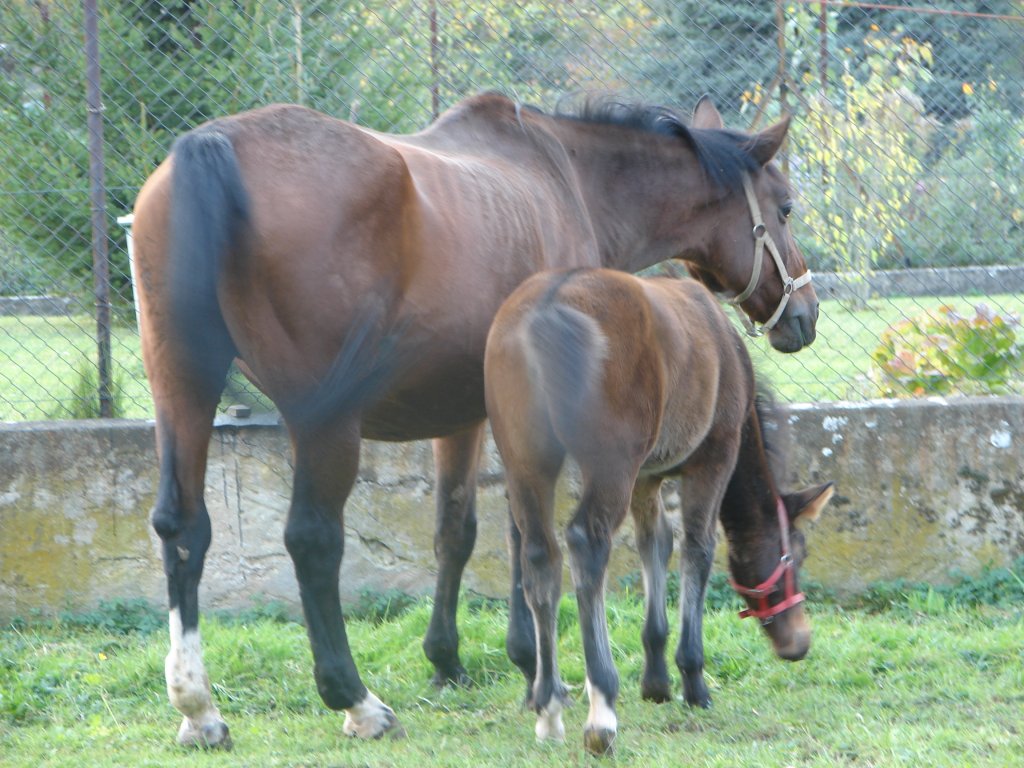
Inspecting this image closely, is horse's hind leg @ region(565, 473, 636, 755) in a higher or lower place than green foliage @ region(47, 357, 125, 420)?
higher

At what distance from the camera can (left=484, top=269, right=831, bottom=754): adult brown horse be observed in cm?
343

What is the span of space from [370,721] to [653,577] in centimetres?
112

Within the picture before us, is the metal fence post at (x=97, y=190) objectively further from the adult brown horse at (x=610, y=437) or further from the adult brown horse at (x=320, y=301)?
the adult brown horse at (x=610, y=437)

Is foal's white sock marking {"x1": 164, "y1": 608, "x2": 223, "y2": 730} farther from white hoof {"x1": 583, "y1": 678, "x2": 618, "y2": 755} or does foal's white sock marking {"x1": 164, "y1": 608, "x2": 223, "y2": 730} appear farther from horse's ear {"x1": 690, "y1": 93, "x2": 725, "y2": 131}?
horse's ear {"x1": 690, "y1": 93, "x2": 725, "y2": 131}

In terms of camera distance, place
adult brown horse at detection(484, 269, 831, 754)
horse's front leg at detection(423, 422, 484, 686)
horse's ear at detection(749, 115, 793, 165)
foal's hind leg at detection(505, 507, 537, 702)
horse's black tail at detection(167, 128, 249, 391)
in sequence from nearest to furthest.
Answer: horse's black tail at detection(167, 128, 249, 391) → adult brown horse at detection(484, 269, 831, 754) → foal's hind leg at detection(505, 507, 537, 702) → horse's front leg at detection(423, 422, 484, 686) → horse's ear at detection(749, 115, 793, 165)

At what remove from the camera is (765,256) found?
16.1 feet

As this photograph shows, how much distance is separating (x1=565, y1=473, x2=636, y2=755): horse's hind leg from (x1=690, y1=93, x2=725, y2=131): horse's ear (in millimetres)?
2329

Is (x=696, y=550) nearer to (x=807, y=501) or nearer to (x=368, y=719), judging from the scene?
(x=807, y=501)

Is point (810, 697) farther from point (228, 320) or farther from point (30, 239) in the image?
point (30, 239)

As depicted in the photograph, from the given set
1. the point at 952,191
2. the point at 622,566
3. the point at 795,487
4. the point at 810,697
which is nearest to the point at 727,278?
the point at 795,487

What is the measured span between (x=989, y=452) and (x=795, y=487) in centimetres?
98

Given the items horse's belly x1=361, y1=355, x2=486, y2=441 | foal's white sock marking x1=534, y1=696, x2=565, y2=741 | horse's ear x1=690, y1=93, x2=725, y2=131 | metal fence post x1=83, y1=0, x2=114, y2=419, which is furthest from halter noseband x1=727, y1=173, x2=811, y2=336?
metal fence post x1=83, y1=0, x2=114, y2=419

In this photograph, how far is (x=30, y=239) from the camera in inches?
223

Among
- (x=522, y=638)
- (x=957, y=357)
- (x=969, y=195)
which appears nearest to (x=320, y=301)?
(x=522, y=638)
